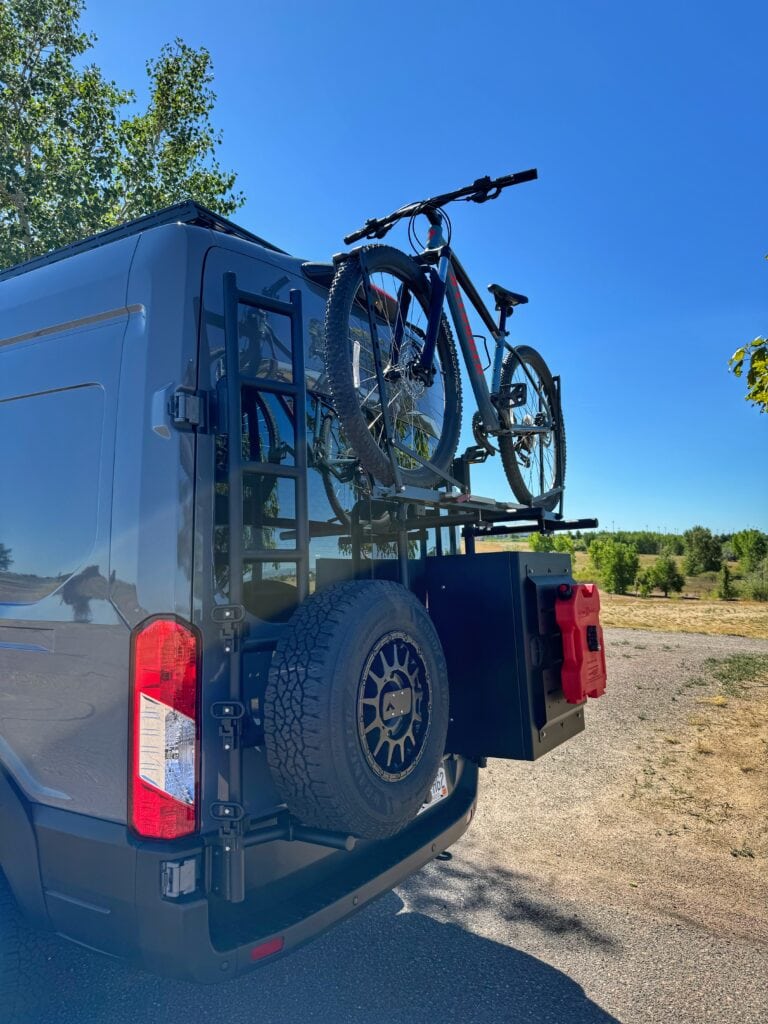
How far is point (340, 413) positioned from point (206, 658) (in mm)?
1090

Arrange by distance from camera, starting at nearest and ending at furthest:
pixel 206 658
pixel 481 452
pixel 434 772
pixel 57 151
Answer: pixel 206 658 → pixel 434 772 → pixel 481 452 → pixel 57 151

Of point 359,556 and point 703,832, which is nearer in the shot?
point 359,556

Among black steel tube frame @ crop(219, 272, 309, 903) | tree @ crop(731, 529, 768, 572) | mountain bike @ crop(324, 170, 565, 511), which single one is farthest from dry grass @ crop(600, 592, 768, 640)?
black steel tube frame @ crop(219, 272, 309, 903)

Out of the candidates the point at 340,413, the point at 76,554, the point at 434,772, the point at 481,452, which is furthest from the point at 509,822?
the point at 76,554

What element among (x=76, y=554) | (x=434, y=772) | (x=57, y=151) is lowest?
(x=434, y=772)

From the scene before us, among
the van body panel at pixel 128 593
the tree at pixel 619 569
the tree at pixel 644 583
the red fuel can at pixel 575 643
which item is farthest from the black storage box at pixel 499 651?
the tree at pixel 644 583

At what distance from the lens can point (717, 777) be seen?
573cm

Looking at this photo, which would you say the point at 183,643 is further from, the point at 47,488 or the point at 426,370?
the point at 426,370

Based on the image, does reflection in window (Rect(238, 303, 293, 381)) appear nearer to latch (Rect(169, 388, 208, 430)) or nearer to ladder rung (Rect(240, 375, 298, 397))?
ladder rung (Rect(240, 375, 298, 397))

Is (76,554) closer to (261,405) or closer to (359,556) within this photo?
(261,405)

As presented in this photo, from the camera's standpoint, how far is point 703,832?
4660mm

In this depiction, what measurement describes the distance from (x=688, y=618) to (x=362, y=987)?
19.5 m

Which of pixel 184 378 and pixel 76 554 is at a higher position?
pixel 184 378

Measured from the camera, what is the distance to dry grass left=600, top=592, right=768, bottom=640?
662 inches
